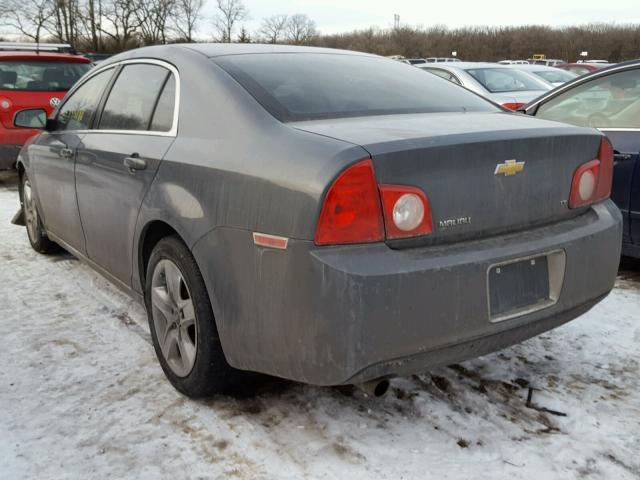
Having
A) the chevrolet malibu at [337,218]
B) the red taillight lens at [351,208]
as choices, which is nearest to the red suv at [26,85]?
the chevrolet malibu at [337,218]

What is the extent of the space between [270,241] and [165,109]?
1.12m

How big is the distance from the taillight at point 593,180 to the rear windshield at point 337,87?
56 centimetres

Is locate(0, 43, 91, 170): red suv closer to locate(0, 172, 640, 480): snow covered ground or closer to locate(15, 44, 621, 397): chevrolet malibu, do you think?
locate(0, 172, 640, 480): snow covered ground

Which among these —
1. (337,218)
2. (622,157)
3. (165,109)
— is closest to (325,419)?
(337,218)

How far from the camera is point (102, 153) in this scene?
3.35 meters

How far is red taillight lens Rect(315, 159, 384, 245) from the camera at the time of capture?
2.05m

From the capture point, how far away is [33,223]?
5039mm

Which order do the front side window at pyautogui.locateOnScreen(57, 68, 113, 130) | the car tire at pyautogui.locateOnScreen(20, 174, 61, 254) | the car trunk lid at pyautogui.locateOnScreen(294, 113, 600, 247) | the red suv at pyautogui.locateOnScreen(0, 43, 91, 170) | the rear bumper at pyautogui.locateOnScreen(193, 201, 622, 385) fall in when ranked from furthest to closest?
the red suv at pyautogui.locateOnScreen(0, 43, 91, 170) → the car tire at pyautogui.locateOnScreen(20, 174, 61, 254) → the front side window at pyautogui.locateOnScreen(57, 68, 113, 130) → the car trunk lid at pyautogui.locateOnScreen(294, 113, 600, 247) → the rear bumper at pyautogui.locateOnScreen(193, 201, 622, 385)

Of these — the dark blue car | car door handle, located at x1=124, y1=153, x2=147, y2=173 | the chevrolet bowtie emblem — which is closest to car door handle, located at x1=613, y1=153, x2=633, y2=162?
the dark blue car

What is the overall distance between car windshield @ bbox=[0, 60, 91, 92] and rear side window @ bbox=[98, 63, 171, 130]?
5.02 meters

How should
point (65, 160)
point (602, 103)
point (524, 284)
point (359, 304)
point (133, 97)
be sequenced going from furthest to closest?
point (602, 103) < point (65, 160) < point (133, 97) < point (524, 284) < point (359, 304)

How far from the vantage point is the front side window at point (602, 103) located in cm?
434

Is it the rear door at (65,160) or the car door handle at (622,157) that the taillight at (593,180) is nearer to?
the car door handle at (622,157)

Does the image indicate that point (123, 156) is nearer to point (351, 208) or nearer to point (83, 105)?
point (83, 105)
